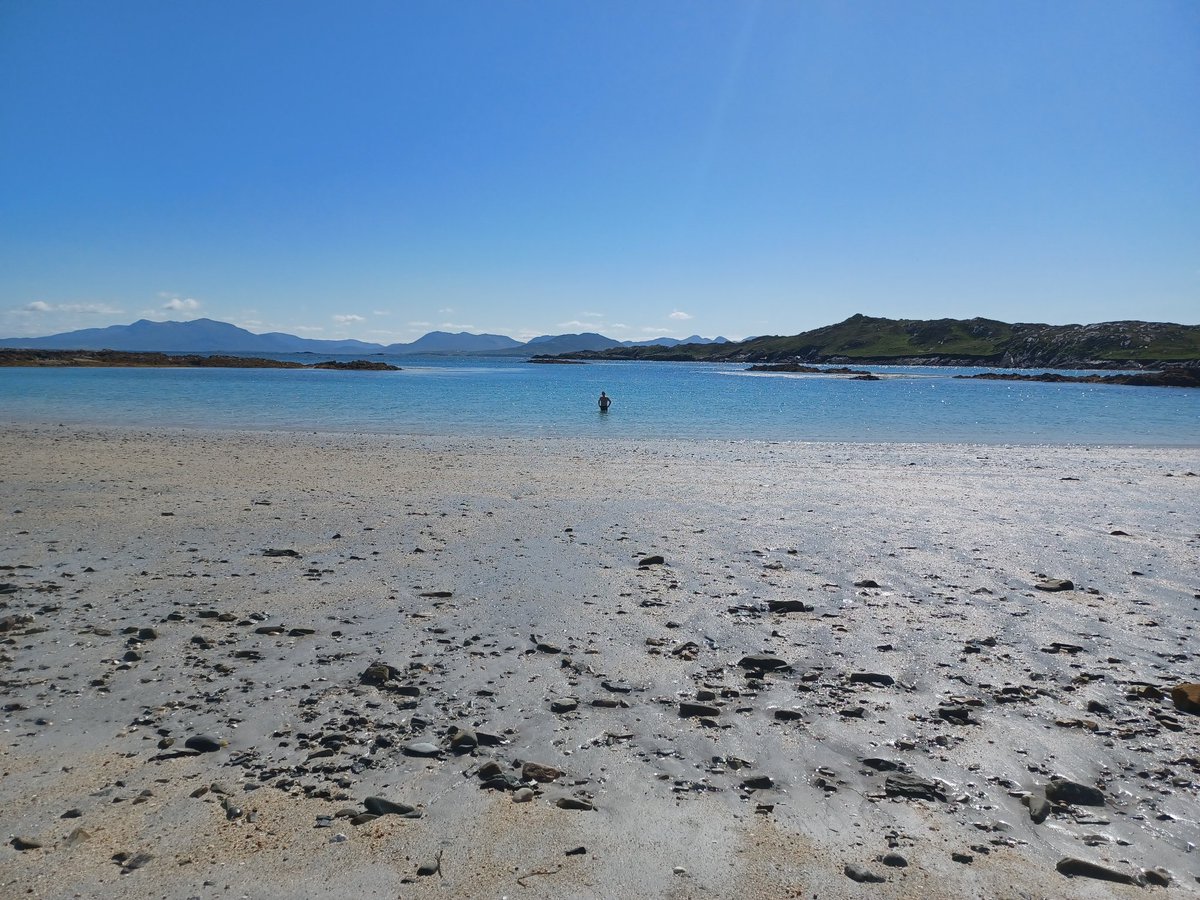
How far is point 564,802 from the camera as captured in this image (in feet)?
17.8

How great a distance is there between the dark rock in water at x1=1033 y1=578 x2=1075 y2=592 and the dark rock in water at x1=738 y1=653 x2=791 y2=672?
17.3ft

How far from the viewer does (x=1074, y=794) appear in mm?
5562

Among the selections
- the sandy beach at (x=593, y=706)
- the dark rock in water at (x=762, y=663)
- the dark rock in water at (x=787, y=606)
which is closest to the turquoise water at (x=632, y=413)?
the sandy beach at (x=593, y=706)

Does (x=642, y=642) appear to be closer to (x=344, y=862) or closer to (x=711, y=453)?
(x=344, y=862)

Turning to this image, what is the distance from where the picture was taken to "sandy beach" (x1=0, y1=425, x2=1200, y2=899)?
4824 millimetres

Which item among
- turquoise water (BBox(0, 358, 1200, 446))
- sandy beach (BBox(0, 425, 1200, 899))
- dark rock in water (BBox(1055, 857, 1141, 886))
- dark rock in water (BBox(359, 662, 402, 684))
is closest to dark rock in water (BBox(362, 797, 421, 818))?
sandy beach (BBox(0, 425, 1200, 899))

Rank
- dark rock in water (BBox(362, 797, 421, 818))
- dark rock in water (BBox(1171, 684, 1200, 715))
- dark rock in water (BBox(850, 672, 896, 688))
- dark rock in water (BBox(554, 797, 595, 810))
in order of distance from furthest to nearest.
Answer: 1. dark rock in water (BBox(850, 672, 896, 688))
2. dark rock in water (BBox(1171, 684, 1200, 715))
3. dark rock in water (BBox(554, 797, 595, 810))
4. dark rock in water (BBox(362, 797, 421, 818))

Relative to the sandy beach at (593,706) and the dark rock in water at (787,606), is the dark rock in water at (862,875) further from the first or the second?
the dark rock in water at (787,606)

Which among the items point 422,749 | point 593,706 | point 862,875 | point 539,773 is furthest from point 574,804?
point 862,875

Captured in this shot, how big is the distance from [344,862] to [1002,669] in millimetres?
6837

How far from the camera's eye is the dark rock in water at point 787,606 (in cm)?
979

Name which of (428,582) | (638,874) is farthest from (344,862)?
(428,582)

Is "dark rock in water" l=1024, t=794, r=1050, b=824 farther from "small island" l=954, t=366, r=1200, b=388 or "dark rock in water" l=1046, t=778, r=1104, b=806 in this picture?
"small island" l=954, t=366, r=1200, b=388

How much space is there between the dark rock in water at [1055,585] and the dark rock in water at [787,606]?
12.5ft
